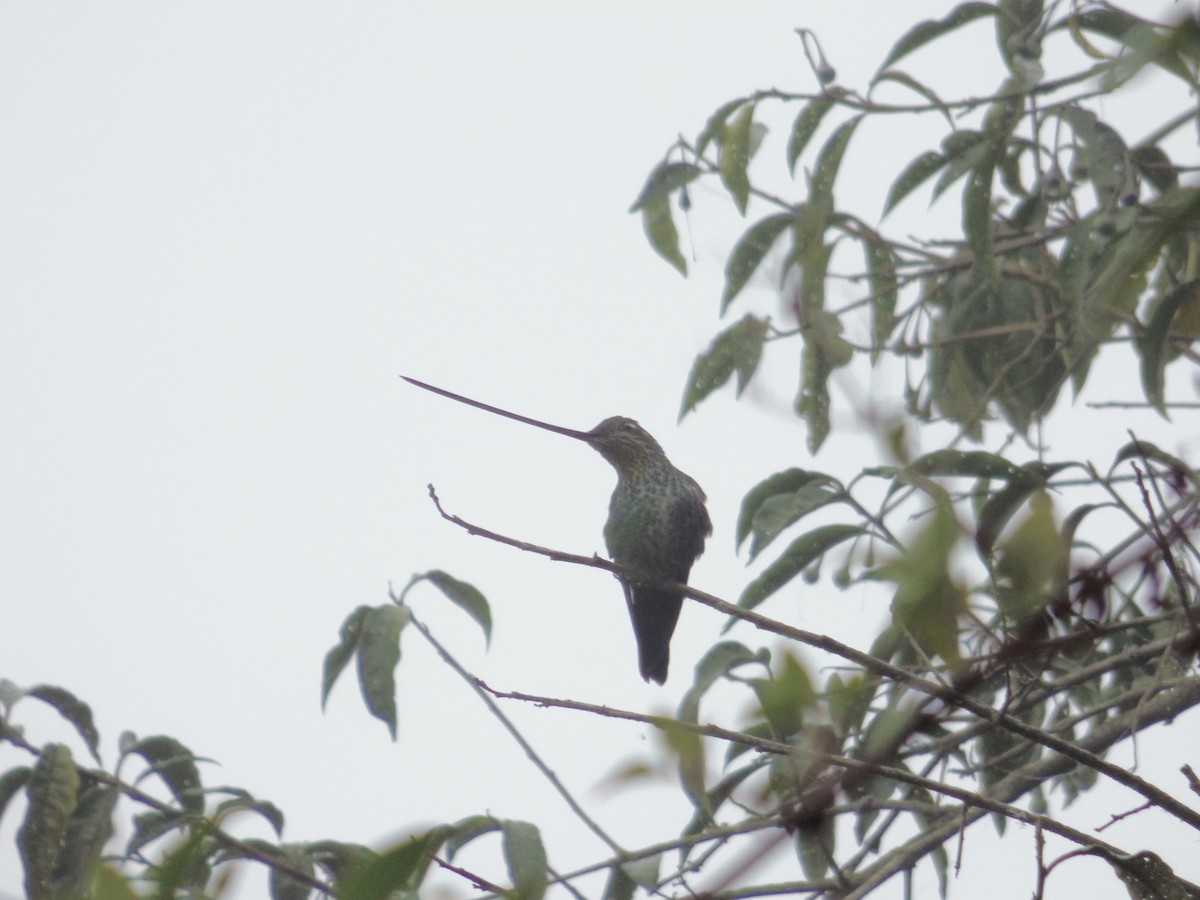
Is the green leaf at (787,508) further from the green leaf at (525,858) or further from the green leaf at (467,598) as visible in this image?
the green leaf at (525,858)

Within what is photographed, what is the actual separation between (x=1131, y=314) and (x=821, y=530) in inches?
42.1

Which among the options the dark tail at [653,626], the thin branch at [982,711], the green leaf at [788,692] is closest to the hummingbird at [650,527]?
the dark tail at [653,626]

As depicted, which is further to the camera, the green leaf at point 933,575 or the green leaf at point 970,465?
the green leaf at point 970,465

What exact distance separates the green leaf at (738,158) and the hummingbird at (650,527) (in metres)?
1.96

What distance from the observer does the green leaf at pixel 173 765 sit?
301cm

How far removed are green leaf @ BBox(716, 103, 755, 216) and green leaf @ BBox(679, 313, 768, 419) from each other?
0.36 m

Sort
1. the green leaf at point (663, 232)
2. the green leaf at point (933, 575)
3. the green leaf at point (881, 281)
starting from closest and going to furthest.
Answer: the green leaf at point (933, 575)
the green leaf at point (881, 281)
the green leaf at point (663, 232)

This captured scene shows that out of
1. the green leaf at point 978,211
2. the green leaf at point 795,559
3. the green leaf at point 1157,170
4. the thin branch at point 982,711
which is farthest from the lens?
the green leaf at point 1157,170

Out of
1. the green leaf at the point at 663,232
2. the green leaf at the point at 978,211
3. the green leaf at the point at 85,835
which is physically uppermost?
the green leaf at the point at 663,232

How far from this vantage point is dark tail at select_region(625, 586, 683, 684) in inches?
230

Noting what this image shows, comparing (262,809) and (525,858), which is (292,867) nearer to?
(262,809)

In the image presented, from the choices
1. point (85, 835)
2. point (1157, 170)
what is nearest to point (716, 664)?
point (85, 835)

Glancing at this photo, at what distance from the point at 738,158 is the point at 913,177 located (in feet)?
1.59

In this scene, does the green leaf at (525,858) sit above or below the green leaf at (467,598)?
below
